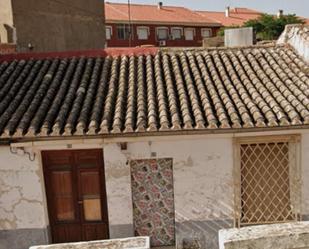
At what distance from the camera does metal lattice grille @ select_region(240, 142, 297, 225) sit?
8.36 meters

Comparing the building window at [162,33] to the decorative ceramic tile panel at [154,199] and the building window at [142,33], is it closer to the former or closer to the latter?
the building window at [142,33]

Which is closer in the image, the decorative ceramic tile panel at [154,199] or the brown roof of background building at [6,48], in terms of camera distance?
the decorative ceramic tile panel at [154,199]

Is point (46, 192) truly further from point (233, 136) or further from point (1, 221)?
point (233, 136)

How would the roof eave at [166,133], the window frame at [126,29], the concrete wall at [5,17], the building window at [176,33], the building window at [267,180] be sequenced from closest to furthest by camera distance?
1. the roof eave at [166,133]
2. the building window at [267,180]
3. the concrete wall at [5,17]
4. the window frame at [126,29]
5. the building window at [176,33]

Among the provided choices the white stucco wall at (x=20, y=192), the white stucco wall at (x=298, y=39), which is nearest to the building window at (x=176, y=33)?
the white stucco wall at (x=298, y=39)

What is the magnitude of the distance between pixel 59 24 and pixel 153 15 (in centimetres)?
2797

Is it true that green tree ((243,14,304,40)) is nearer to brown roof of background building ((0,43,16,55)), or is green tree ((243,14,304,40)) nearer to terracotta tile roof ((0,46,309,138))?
terracotta tile roof ((0,46,309,138))

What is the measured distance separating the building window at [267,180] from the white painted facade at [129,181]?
7.5 inches

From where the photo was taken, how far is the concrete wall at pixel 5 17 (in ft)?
Result: 55.2

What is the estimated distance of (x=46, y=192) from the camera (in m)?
8.52

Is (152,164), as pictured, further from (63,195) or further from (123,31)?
(123,31)

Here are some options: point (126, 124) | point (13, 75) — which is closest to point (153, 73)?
point (126, 124)

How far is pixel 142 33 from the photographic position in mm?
46438

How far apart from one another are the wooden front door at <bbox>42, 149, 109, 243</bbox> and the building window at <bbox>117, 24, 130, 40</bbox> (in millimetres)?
37884
